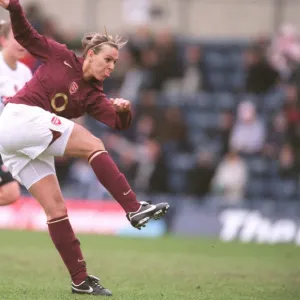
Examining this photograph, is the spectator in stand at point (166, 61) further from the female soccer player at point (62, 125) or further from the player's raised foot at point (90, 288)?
the player's raised foot at point (90, 288)

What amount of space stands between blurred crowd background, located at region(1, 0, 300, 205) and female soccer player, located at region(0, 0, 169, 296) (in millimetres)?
8432

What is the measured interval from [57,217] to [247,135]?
32.7ft

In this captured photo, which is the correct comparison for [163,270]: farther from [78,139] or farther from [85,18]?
[85,18]

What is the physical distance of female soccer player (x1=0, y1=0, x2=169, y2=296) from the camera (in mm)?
8203

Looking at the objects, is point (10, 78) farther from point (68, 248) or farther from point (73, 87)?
point (68, 248)

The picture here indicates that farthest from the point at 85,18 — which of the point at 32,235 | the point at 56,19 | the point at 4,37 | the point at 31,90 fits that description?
the point at 31,90

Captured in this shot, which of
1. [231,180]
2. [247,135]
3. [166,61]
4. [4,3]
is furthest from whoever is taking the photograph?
[166,61]

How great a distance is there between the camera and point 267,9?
68.3 feet

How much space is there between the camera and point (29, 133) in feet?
26.8

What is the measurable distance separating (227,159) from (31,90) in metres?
9.52

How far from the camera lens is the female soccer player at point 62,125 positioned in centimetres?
820

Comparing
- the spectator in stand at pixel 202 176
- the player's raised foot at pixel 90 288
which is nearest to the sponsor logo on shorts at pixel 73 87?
the player's raised foot at pixel 90 288

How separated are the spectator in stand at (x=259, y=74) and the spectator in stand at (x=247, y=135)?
1163mm

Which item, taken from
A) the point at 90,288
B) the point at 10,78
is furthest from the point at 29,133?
the point at 10,78
